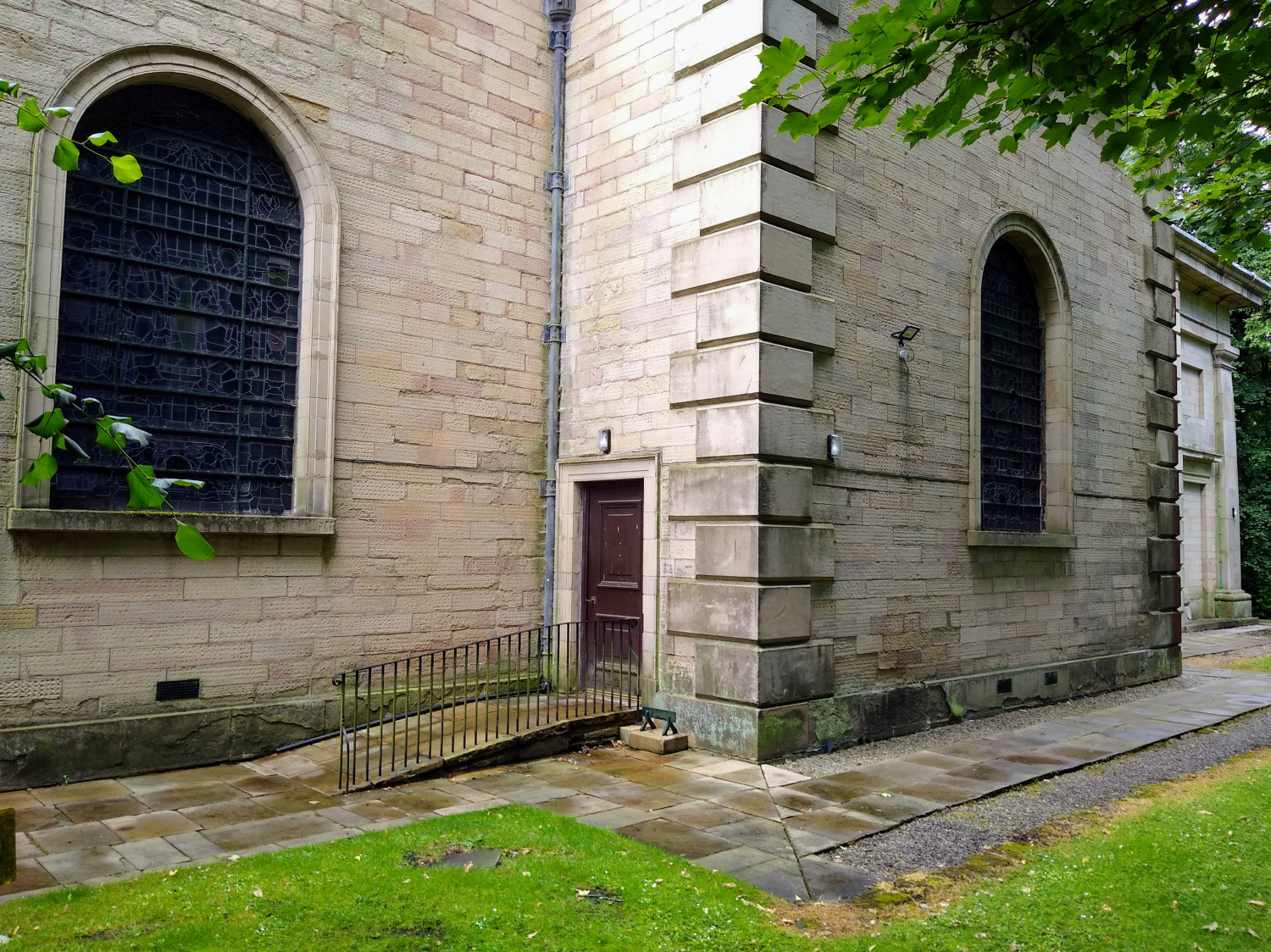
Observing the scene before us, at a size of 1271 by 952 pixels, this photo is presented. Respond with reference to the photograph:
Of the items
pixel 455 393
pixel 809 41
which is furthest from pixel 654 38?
pixel 455 393

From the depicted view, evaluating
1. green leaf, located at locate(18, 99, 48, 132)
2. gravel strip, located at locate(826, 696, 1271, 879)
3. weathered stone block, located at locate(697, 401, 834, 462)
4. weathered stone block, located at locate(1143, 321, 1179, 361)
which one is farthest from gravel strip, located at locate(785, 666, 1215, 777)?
green leaf, located at locate(18, 99, 48, 132)

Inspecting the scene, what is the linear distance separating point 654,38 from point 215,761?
27.4 ft

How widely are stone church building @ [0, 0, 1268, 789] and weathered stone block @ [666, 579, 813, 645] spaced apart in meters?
0.04

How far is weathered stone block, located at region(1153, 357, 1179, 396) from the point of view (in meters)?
15.1

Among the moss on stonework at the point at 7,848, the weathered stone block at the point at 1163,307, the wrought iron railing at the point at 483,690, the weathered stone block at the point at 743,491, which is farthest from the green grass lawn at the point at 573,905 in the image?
the weathered stone block at the point at 1163,307

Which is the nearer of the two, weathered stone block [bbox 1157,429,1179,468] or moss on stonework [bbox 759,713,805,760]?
moss on stonework [bbox 759,713,805,760]

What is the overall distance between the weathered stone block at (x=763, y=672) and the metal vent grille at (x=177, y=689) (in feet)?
14.7

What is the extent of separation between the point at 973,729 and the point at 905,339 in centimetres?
437

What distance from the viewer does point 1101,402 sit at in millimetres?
13828

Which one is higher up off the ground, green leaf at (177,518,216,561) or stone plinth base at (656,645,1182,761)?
green leaf at (177,518,216,561)

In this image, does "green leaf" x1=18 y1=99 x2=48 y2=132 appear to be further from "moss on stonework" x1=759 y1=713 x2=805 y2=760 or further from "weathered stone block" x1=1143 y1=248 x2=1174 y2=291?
"weathered stone block" x1=1143 y1=248 x2=1174 y2=291

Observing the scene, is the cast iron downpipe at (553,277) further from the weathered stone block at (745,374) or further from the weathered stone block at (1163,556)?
the weathered stone block at (1163,556)

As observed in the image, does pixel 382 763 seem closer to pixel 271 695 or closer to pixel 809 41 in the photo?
pixel 271 695

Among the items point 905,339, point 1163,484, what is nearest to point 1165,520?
point 1163,484
